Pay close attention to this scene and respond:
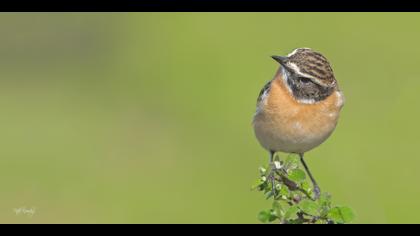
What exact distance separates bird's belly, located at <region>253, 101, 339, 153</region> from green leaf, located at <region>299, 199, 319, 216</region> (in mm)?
2541

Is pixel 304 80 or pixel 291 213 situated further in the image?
pixel 304 80

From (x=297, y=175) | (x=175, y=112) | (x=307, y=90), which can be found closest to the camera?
(x=297, y=175)

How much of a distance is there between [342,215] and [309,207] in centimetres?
15

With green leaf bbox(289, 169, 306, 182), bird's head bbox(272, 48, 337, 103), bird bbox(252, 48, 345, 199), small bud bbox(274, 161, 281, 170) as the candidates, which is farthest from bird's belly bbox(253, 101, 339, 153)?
green leaf bbox(289, 169, 306, 182)

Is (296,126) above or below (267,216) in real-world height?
above

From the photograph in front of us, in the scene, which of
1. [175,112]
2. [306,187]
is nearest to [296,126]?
[306,187]

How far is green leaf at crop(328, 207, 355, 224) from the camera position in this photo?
4.47 metres

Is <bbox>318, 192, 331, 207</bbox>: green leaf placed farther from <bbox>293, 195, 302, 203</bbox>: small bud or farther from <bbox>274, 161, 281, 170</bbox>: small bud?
<bbox>274, 161, 281, 170</bbox>: small bud

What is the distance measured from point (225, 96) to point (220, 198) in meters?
5.20

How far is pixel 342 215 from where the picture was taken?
14.8 ft

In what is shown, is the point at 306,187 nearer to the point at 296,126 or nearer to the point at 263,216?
the point at 263,216

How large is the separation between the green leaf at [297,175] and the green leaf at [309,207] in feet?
1.38

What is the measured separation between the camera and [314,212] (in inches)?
178
